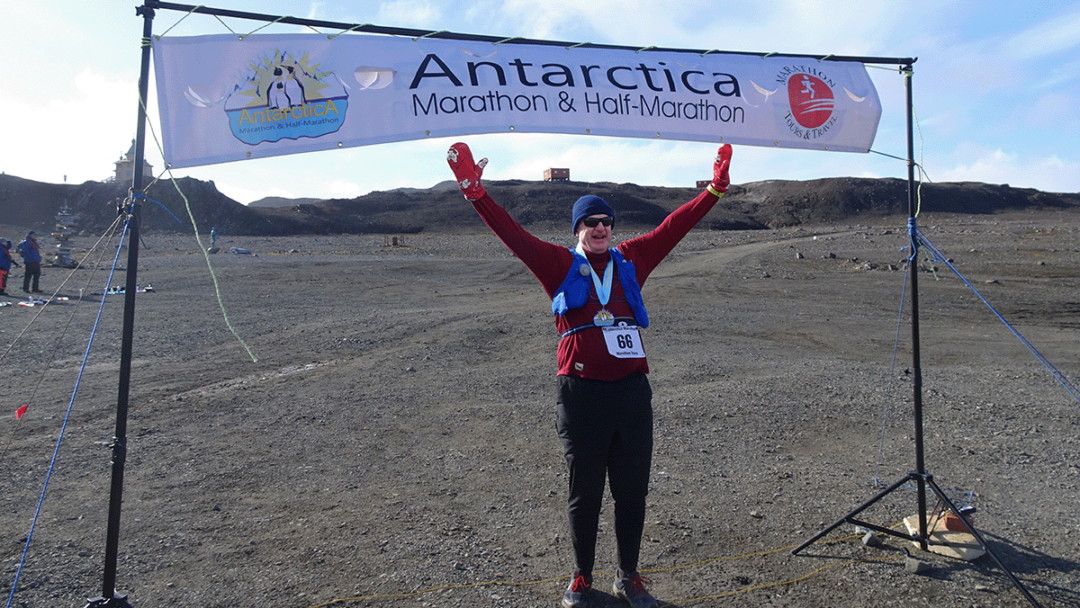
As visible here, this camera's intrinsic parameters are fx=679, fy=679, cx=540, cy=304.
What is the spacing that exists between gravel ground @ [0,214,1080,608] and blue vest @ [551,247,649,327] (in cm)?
148

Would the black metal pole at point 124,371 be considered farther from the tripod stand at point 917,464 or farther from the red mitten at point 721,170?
the tripod stand at point 917,464

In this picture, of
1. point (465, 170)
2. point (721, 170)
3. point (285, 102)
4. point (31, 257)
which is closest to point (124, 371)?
point (285, 102)

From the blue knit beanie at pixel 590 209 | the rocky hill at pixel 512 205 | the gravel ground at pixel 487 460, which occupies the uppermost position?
the rocky hill at pixel 512 205

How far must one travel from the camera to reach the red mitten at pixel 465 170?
3277 mm

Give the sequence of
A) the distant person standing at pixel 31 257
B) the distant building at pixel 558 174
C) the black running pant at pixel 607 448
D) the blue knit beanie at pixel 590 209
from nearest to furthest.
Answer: the black running pant at pixel 607 448 → the blue knit beanie at pixel 590 209 → the distant person standing at pixel 31 257 → the distant building at pixel 558 174

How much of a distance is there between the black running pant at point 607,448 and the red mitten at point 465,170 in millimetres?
1005

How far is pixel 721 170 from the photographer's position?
3.75m

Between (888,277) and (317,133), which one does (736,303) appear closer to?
(888,277)

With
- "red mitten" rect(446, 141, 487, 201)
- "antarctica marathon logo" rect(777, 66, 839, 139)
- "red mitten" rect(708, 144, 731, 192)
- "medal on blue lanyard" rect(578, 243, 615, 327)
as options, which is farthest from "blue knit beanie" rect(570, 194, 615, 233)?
"antarctica marathon logo" rect(777, 66, 839, 139)

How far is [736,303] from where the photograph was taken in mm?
15859

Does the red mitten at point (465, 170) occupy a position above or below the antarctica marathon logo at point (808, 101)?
below

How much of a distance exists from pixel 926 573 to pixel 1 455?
23.1ft

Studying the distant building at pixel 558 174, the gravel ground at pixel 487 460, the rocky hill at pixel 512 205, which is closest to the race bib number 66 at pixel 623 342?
the gravel ground at pixel 487 460

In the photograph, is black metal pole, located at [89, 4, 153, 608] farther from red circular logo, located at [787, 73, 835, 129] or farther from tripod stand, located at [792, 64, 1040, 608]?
red circular logo, located at [787, 73, 835, 129]
